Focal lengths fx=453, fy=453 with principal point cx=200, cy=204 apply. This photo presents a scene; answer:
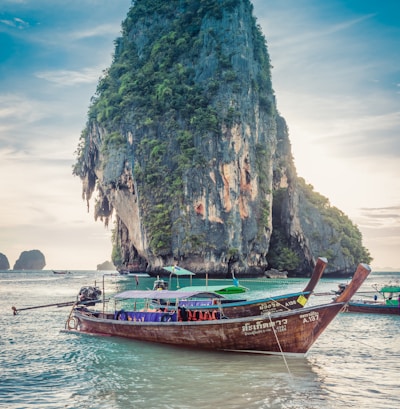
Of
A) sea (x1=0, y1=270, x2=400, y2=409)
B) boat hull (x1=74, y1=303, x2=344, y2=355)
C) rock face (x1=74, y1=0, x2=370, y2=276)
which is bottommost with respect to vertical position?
sea (x1=0, y1=270, x2=400, y2=409)

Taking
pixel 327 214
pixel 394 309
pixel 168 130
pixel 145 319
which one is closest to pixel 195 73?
pixel 168 130

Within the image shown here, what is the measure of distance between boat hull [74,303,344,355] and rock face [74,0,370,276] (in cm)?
3469

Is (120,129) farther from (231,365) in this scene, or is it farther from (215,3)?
(231,365)

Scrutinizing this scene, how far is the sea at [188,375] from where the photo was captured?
916 centimetres

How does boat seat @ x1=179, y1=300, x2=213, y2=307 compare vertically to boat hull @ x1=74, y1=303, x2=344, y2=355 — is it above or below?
above

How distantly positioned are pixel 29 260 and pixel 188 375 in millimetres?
158239

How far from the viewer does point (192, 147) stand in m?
51.7

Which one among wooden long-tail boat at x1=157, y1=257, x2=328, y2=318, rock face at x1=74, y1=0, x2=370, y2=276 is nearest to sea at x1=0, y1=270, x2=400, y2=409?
wooden long-tail boat at x1=157, y1=257, x2=328, y2=318

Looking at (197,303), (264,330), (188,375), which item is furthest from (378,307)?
(188,375)

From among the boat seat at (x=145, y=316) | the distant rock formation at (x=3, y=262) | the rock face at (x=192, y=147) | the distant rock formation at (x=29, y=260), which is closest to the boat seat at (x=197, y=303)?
the boat seat at (x=145, y=316)

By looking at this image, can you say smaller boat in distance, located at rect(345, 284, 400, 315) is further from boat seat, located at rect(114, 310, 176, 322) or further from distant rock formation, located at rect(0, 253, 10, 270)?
distant rock formation, located at rect(0, 253, 10, 270)

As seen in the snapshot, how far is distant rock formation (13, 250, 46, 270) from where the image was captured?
516 feet

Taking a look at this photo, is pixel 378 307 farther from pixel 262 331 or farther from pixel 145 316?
pixel 145 316

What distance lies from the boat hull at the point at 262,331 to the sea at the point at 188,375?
27 cm
